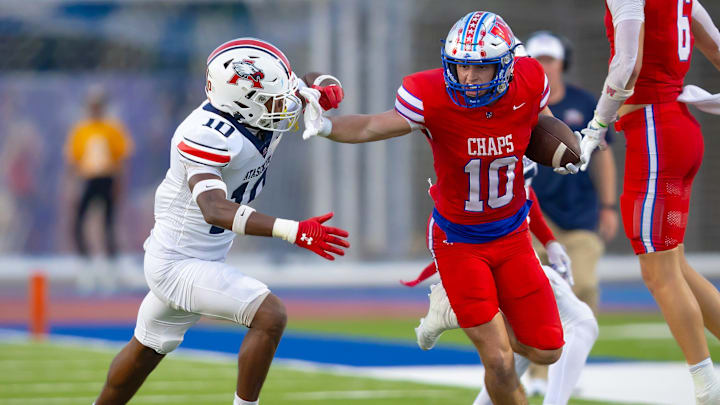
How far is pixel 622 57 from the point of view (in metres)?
5.14

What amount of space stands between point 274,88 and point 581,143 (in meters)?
1.31

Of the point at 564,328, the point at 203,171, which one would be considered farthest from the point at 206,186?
the point at 564,328

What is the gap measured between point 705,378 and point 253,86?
7.44 ft

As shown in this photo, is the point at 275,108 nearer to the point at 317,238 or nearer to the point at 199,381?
the point at 317,238

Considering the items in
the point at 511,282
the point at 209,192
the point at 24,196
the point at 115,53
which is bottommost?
the point at 24,196

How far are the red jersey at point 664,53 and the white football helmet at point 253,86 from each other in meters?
1.48

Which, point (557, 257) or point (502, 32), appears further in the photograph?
point (557, 257)

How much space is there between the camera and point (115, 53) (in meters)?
19.0

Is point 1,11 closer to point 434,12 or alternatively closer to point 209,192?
point 434,12

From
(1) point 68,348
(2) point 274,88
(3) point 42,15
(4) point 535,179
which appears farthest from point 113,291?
(2) point 274,88

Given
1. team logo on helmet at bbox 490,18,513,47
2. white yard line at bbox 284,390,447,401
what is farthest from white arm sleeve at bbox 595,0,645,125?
white yard line at bbox 284,390,447,401

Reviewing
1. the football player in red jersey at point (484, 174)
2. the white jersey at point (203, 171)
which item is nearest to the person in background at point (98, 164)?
the white jersey at point (203, 171)

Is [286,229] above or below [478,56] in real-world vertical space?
below

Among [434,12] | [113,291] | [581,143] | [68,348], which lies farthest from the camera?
[434,12]
